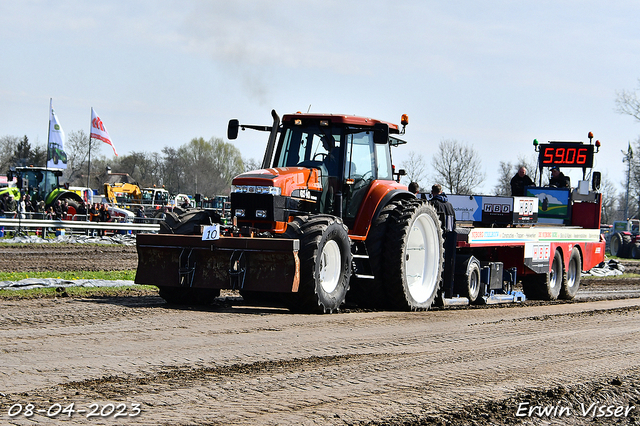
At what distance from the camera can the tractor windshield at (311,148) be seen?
33.5 feet

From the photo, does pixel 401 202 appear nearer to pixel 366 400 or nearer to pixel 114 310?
pixel 114 310

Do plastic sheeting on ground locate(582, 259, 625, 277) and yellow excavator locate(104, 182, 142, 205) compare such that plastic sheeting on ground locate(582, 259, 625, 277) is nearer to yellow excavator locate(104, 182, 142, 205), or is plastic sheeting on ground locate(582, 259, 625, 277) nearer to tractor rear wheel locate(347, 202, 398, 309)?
tractor rear wheel locate(347, 202, 398, 309)

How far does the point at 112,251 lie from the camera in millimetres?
21859

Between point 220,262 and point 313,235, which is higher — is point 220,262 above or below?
below

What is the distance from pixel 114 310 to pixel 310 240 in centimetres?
249

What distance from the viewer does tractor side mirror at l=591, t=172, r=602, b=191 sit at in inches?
627

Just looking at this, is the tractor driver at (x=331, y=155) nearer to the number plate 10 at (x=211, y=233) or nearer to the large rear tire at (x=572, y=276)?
the number plate 10 at (x=211, y=233)

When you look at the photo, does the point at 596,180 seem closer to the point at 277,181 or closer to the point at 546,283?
the point at 546,283

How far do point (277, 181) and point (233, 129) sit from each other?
131 centimetres

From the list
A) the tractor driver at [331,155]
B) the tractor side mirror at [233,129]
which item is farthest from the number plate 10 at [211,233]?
the tractor driver at [331,155]

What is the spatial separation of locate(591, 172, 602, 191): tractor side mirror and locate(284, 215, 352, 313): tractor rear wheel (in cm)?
856

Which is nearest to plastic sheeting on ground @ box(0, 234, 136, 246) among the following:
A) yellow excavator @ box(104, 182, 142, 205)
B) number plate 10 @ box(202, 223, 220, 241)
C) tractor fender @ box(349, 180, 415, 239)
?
number plate 10 @ box(202, 223, 220, 241)

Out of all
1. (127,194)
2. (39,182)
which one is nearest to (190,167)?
(127,194)

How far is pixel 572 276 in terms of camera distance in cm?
1541
